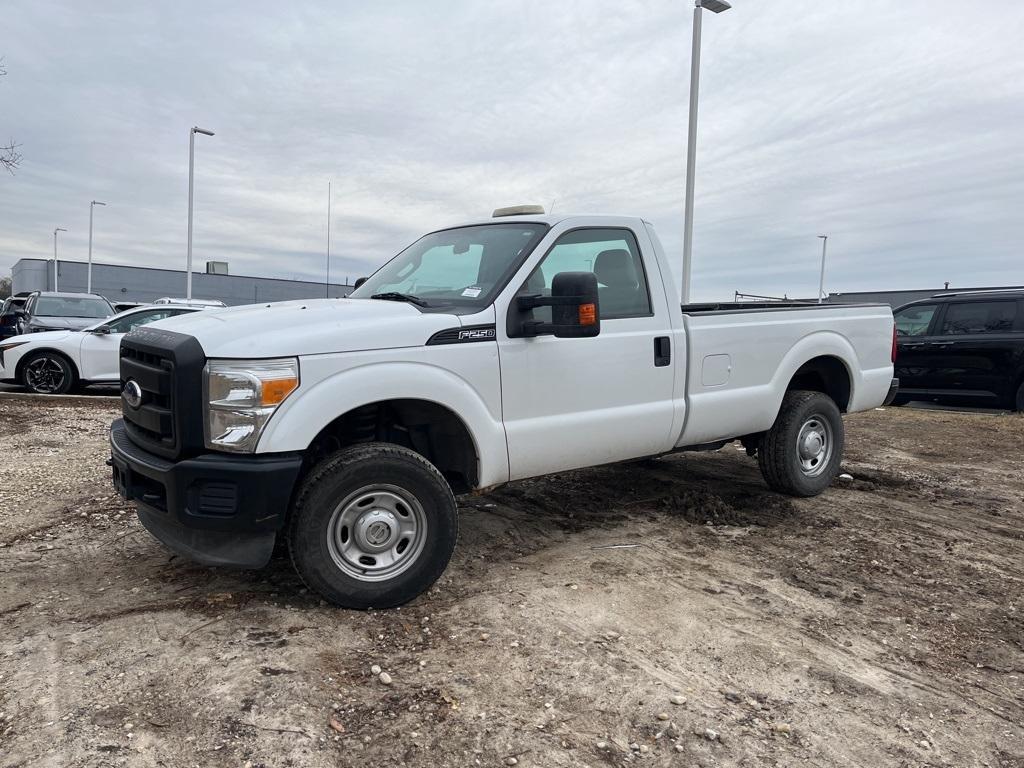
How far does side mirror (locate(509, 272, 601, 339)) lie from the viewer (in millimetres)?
3934

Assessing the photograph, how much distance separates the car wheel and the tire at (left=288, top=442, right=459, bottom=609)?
31.9ft

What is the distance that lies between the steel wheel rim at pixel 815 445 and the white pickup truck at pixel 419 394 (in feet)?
1.98

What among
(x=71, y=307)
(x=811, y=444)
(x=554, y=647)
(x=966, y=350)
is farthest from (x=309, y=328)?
(x=71, y=307)

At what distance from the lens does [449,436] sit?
4238mm

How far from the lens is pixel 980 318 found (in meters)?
10.8

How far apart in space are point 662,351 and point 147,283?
54571mm

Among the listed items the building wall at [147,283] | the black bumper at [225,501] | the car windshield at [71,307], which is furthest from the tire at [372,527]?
the building wall at [147,283]

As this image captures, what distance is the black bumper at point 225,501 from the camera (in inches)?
132

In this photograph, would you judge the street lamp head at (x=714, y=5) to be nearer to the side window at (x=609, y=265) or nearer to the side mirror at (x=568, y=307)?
the side window at (x=609, y=265)

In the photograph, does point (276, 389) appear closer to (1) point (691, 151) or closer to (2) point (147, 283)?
(1) point (691, 151)

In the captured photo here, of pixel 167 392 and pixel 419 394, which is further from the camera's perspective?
pixel 419 394

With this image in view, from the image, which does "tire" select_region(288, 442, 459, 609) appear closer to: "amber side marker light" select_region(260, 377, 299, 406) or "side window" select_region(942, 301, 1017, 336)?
"amber side marker light" select_region(260, 377, 299, 406)

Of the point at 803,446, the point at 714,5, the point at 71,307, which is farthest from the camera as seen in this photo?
the point at 71,307

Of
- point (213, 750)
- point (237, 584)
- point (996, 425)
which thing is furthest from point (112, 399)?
point (996, 425)
